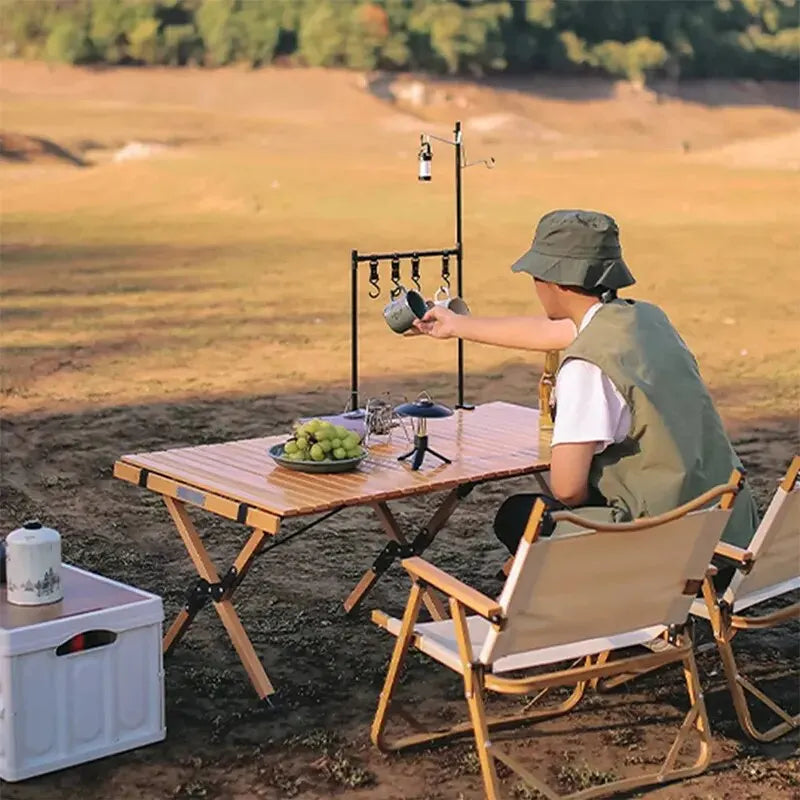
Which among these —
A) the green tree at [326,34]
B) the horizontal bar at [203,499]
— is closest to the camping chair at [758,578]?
the horizontal bar at [203,499]

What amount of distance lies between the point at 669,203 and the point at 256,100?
13.5 metres

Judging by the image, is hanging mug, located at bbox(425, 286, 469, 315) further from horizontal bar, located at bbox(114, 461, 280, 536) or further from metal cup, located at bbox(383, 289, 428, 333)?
horizontal bar, located at bbox(114, 461, 280, 536)

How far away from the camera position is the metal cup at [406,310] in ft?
15.2

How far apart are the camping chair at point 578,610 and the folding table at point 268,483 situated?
0.39 metres

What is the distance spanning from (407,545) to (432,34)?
107 ft

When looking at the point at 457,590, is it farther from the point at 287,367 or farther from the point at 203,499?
the point at 287,367

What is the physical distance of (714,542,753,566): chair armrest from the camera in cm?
399

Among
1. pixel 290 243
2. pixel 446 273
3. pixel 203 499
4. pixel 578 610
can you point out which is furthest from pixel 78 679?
pixel 290 243

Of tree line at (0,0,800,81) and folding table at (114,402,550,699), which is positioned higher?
tree line at (0,0,800,81)

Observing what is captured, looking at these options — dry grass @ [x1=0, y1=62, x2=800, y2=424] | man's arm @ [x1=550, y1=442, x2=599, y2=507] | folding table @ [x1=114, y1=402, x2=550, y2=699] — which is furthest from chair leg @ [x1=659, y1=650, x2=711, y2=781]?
dry grass @ [x1=0, y1=62, x2=800, y2=424]

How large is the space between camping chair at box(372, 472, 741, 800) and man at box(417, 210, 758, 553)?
0.75 feet

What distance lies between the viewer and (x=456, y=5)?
119 feet

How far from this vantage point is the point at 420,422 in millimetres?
4465

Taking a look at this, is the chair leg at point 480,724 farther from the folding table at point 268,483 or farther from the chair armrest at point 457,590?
the folding table at point 268,483
